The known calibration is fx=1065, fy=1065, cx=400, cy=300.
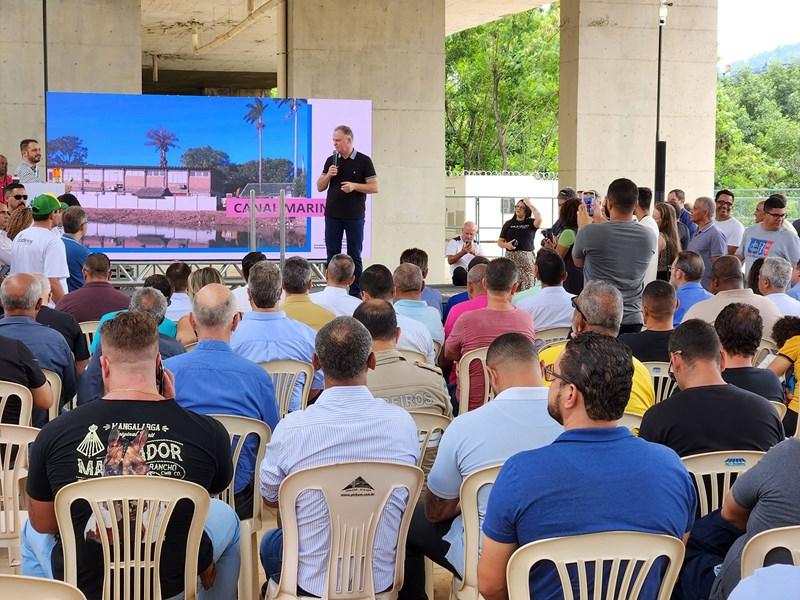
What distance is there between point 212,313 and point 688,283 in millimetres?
3536

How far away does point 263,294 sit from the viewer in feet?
16.5

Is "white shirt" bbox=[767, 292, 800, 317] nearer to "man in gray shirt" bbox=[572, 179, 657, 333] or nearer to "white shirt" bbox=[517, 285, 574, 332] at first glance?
"man in gray shirt" bbox=[572, 179, 657, 333]

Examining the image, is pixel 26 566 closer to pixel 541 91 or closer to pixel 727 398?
pixel 727 398

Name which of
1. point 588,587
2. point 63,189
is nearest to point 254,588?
point 588,587

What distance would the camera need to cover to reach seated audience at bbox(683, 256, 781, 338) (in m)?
5.80

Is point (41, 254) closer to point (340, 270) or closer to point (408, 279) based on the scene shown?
point (340, 270)

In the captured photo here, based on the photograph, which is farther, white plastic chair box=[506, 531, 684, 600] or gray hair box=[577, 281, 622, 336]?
gray hair box=[577, 281, 622, 336]

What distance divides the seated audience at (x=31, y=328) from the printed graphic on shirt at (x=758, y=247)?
20.5 ft

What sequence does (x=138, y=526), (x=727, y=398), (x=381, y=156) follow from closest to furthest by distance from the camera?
(x=138, y=526) → (x=727, y=398) → (x=381, y=156)

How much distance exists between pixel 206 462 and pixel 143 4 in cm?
1830

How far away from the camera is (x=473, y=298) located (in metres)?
6.56

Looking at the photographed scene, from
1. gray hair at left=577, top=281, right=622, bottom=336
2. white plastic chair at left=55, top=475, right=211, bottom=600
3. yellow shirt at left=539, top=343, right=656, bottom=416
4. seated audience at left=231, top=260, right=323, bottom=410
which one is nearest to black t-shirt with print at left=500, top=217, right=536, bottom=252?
seated audience at left=231, top=260, right=323, bottom=410

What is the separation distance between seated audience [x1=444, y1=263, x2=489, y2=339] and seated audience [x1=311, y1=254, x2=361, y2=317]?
56cm

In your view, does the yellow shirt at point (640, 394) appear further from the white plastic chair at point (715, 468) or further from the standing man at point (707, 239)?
the standing man at point (707, 239)
